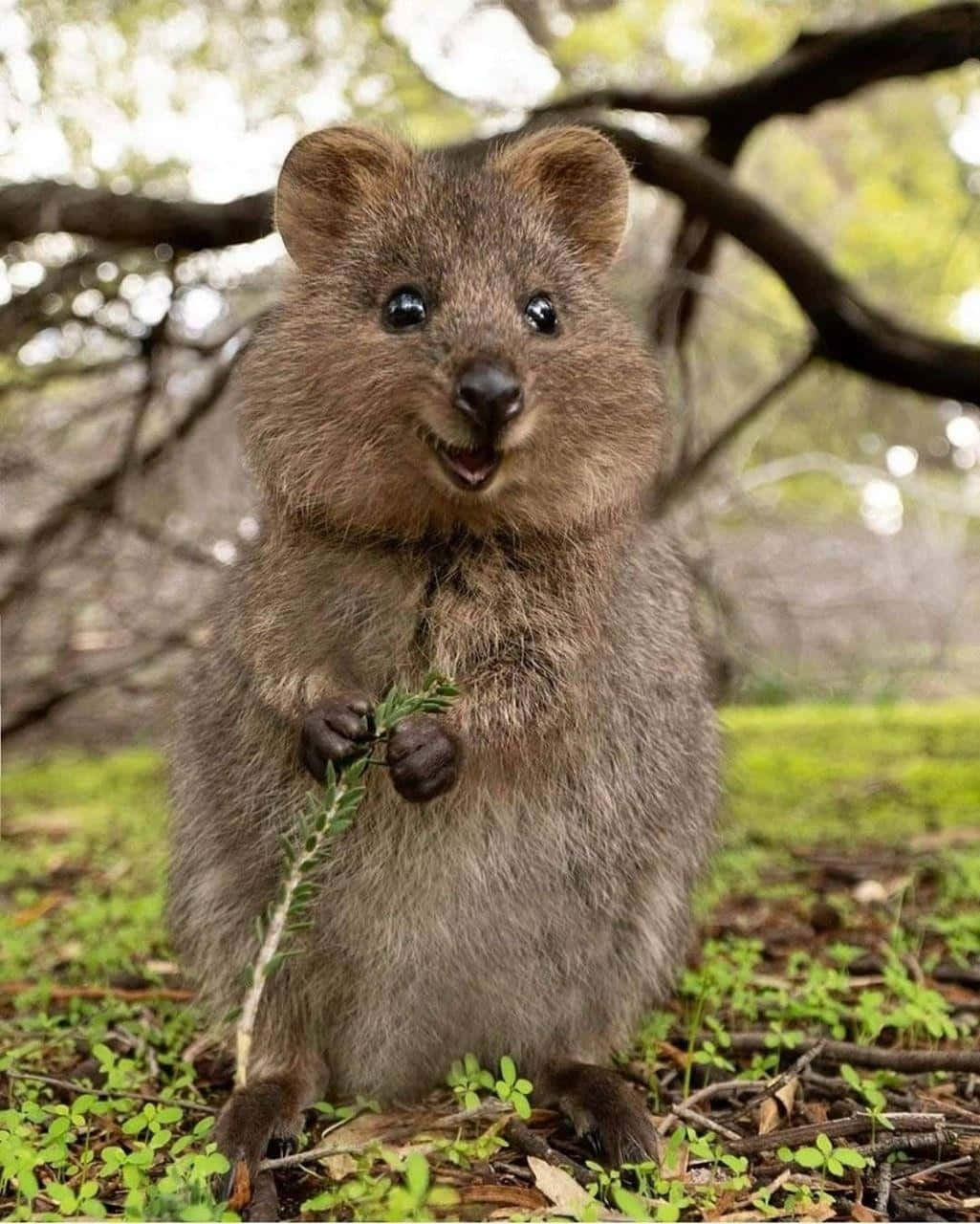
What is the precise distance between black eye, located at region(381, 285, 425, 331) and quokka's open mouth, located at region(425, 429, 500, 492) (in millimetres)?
326

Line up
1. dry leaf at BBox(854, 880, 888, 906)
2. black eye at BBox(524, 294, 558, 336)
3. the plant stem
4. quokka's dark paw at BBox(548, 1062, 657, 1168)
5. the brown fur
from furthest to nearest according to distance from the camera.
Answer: dry leaf at BBox(854, 880, 888, 906), black eye at BBox(524, 294, 558, 336), the brown fur, quokka's dark paw at BBox(548, 1062, 657, 1168), the plant stem

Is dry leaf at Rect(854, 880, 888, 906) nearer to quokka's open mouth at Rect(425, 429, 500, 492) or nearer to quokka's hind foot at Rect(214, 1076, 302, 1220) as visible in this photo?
quokka's hind foot at Rect(214, 1076, 302, 1220)

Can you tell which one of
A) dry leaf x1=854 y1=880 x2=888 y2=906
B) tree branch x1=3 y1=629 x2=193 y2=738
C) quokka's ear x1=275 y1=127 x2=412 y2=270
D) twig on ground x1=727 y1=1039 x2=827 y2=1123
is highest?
quokka's ear x1=275 y1=127 x2=412 y2=270

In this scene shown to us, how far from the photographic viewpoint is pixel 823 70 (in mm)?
5855

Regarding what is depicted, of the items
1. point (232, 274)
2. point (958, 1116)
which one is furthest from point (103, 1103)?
point (232, 274)

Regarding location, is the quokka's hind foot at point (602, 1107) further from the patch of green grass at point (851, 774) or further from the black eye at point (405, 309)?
the black eye at point (405, 309)

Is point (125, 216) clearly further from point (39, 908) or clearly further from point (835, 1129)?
point (835, 1129)

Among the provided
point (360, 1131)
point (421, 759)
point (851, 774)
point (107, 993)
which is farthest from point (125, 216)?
point (851, 774)

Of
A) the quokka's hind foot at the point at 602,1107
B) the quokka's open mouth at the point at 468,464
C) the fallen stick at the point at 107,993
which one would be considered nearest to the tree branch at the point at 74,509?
the fallen stick at the point at 107,993

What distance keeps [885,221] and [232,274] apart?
7312 mm

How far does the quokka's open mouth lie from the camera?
99.9 inches

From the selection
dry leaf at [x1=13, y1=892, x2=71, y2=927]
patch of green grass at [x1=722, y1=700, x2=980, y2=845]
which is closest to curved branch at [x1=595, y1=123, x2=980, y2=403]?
patch of green grass at [x1=722, y1=700, x2=980, y2=845]

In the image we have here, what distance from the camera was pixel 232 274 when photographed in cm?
592

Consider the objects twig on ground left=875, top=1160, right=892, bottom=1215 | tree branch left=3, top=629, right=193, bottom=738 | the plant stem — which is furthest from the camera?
tree branch left=3, top=629, right=193, bottom=738
